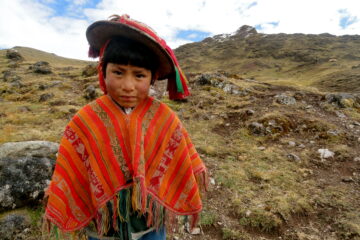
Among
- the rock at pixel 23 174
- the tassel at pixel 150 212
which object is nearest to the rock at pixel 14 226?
the rock at pixel 23 174

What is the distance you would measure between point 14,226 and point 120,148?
2788 millimetres

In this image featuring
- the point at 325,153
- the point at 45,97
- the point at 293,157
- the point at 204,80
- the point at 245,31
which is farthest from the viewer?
the point at 245,31

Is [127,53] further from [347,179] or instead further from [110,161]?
[347,179]

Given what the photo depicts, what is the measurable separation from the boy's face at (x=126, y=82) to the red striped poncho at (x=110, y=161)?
11 centimetres

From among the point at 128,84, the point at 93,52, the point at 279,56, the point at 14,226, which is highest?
the point at 279,56

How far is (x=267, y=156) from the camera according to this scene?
6332mm

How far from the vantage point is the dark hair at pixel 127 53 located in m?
1.46

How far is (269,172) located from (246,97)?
744cm

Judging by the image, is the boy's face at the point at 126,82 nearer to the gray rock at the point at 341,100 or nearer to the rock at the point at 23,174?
the rock at the point at 23,174

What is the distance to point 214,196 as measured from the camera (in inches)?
179

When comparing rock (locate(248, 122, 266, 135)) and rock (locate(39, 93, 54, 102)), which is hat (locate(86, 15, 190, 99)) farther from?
rock (locate(39, 93, 54, 102))

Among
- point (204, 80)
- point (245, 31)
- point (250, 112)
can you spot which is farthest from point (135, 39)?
point (245, 31)

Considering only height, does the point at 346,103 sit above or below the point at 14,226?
above

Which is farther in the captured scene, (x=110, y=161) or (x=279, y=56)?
(x=279, y=56)
